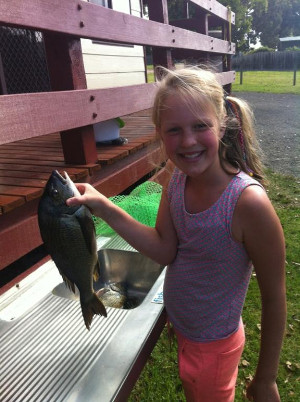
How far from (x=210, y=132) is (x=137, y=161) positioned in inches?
114

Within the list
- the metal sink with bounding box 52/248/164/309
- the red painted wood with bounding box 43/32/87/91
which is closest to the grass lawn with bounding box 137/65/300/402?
the metal sink with bounding box 52/248/164/309

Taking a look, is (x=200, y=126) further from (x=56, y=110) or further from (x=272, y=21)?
(x=272, y=21)

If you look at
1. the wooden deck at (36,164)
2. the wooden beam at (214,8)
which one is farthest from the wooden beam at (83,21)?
the wooden beam at (214,8)

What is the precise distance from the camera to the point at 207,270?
1.82m

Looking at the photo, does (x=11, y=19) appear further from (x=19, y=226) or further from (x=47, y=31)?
(x=19, y=226)

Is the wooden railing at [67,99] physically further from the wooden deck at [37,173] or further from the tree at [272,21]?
the tree at [272,21]

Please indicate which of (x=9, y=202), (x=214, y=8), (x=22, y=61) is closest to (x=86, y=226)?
(x=9, y=202)

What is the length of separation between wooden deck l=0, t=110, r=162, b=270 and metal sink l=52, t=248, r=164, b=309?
594mm

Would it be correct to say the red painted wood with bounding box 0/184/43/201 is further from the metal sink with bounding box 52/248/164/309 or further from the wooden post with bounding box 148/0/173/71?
the wooden post with bounding box 148/0/173/71

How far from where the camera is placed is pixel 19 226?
2.74 m

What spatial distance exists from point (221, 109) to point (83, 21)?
1.90 meters

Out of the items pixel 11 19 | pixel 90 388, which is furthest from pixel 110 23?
pixel 90 388

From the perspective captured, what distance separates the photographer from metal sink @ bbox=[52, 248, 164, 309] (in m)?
2.97

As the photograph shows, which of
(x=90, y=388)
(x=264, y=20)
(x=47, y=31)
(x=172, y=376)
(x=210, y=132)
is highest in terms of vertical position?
(x=264, y=20)
